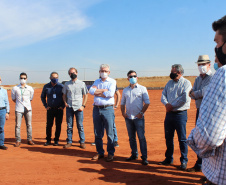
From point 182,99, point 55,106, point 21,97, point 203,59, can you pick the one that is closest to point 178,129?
point 182,99

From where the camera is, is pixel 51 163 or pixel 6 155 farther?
pixel 6 155

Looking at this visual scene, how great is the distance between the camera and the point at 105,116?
592 cm

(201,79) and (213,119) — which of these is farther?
(201,79)

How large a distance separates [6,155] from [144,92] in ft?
14.1

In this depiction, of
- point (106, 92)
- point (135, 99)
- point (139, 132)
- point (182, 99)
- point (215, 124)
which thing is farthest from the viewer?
point (106, 92)

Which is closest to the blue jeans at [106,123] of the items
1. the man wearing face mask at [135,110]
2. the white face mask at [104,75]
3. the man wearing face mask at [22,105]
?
the man wearing face mask at [135,110]

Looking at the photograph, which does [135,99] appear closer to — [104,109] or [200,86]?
[104,109]

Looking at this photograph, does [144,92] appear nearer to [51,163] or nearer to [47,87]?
[51,163]

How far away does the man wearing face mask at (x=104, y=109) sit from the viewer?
233 inches

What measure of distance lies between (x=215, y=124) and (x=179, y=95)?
4.06 meters

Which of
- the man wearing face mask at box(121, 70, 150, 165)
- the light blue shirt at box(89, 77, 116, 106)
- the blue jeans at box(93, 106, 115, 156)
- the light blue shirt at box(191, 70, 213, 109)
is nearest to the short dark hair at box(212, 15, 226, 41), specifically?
the light blue shirt at box(191, 70, 213, 109)

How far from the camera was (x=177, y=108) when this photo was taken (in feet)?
17.4

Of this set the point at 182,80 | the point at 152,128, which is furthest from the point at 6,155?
the point at 152,128

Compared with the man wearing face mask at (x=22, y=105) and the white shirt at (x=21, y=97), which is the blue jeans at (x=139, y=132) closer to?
the man wearing face mask at (x=22, y=105)
